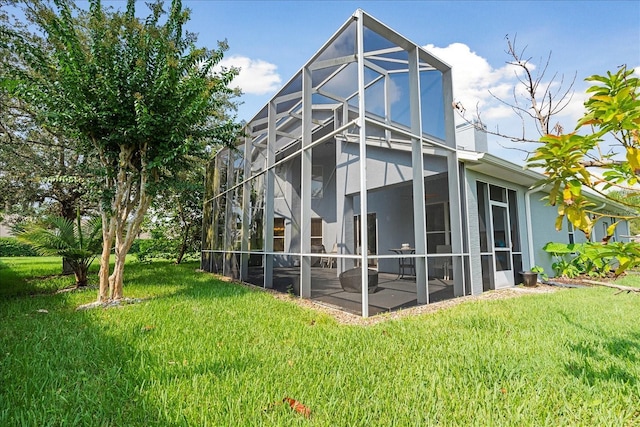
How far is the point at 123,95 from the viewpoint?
525 cm

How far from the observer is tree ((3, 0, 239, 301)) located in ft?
16.1

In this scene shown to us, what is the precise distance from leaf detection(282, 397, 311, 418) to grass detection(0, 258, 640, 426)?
1.8 inches

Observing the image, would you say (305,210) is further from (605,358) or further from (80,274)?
(80,274)

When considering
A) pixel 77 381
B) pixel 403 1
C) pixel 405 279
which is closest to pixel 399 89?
pixel 403 1

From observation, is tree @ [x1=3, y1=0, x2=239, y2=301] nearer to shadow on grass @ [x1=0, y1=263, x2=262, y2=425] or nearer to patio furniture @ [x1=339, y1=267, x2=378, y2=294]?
shadow on grass @ [x1=0, y1=263, x2=262, y2=425]

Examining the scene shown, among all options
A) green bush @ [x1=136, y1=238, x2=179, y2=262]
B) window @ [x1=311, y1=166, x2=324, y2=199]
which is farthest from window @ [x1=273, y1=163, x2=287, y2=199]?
green bush @ [x1=136, y1=238, x2=179, y2=262]

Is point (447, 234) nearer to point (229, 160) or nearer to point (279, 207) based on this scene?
point (279, 207)

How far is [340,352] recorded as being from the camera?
2.88 metres

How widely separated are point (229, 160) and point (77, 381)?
869 cm

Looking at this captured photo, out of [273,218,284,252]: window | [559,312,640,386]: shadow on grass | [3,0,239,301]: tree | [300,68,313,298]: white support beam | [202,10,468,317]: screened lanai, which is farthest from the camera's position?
[273,218,284,252]: window

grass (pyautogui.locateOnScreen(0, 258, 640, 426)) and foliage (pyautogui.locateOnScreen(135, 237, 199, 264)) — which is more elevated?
foliage (pyautogui.locateOnScreen(135, 237, 199, 264))

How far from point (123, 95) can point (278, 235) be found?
4.03 m

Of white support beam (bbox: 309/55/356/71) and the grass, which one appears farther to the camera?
white support beam (bbox: 309/55/356/71)

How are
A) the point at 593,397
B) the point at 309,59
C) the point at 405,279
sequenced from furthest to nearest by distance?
the point at 405,279 → the point at 309,59 → the point at 593,397
